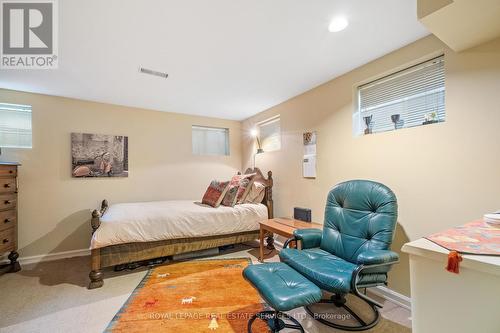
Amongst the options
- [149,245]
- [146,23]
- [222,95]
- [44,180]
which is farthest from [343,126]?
[44,180]

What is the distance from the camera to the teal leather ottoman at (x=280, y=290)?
1.34 meters

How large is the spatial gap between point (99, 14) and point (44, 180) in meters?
2.78

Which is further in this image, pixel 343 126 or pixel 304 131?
pixel 304 131

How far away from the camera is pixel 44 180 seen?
10.3ft

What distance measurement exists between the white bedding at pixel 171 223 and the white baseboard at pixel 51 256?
104 centimetres

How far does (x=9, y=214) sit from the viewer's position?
8.65 ft

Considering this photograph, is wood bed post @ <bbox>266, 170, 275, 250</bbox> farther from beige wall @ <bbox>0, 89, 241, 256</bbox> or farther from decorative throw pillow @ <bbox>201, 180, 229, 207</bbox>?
beige wall @ <bbox>0, 89, 241, 256</bbox>

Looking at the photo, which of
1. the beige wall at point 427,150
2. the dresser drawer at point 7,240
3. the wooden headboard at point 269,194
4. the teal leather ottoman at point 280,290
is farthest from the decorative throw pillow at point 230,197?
the dresser drawer at point 7,240

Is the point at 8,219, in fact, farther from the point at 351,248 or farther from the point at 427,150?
the point at 427,150

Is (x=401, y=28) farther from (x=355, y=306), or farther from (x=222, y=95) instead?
(x=355, y=306)

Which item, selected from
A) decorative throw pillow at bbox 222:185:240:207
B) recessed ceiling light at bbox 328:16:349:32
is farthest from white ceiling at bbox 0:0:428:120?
decorative throw pillow at bbox 222:185:240:207

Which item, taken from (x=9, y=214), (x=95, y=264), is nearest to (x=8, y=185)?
(x=9, y=214)

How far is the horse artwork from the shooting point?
3.32 metres

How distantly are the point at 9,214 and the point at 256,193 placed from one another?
3.26m
